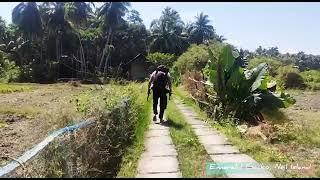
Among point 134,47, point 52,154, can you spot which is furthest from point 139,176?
point 134,47

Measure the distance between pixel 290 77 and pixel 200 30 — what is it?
26.6 meters

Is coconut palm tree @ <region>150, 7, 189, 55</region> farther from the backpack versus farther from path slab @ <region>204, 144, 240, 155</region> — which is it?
path slab @ <region>204, 144, 240, 155</region>

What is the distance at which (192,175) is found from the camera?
594cm

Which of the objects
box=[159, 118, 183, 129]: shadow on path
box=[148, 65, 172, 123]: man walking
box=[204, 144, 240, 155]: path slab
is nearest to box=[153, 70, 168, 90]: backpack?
box=[148, 65, 172, 123]: man walking

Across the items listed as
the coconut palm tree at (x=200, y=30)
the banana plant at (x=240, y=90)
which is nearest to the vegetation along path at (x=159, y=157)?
the banana plant at (x=240, y=90)

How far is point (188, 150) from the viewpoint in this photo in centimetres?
755

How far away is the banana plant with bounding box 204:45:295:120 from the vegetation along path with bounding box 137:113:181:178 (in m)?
2.79

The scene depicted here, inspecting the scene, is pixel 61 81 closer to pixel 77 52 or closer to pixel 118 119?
pixel 77 52

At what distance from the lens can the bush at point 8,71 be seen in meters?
45.7

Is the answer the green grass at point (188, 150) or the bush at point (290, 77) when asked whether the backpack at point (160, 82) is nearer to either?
the green grass at point (188, 150)

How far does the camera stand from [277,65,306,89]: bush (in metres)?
34.4

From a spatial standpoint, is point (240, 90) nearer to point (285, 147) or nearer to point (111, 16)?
point (285, 147)

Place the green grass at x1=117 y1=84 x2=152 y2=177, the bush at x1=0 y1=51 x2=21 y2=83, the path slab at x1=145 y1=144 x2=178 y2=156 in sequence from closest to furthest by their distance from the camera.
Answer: the green grass at x1=117 y1=84 x2=152 y2=177
the path slab at x1=145 y1=144 x2=178 y2=156
the bush at x1=0 y1=51 x2=21 y2=83

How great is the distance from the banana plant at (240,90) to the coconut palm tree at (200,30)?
46140mm
